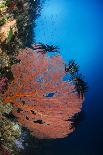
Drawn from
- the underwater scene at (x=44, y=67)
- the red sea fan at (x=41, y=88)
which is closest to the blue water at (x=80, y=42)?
Result: the underwater scene at (x=44, y=67)

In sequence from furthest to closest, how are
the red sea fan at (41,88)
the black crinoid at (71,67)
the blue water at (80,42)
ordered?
the blue water at (80,42)
the black crinoid at (71,67)
the red sea fan at (41,88)

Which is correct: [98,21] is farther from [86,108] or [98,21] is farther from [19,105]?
[19,105]

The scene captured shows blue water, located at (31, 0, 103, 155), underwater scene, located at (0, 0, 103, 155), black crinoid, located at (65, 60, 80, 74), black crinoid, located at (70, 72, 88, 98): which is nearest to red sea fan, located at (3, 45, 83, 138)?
underwater scene, located at (0, 0, 103, 155)

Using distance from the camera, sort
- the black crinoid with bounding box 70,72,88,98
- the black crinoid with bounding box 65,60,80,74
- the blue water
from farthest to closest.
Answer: the blue water, the black crinoid with bounding box 65,60,80,74, the black crinoid with bounding box 70,72,88,98

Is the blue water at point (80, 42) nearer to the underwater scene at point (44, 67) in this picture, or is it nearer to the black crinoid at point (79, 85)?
the underwater scene at point (44, 67)

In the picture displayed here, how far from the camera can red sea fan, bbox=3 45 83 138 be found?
5.52 meters

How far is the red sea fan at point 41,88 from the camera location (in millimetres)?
5523

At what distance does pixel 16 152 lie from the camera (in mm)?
6523

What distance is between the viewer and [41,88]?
18.1 feet

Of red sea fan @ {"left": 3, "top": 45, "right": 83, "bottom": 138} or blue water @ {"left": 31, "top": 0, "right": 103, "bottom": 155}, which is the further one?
blue water @ {"left": 31, "top": 0, "right": 103, "bottom": 155}

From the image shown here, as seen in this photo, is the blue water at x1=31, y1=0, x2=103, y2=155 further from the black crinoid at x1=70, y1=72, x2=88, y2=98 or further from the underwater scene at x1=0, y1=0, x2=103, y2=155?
the black crinoid at x1=70, y1=72, x2=88, y2=98

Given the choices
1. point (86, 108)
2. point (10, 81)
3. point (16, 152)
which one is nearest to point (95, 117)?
point (86, 108)

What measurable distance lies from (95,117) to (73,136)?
130 cm

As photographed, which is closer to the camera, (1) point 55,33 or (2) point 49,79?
(2) point 49,79
